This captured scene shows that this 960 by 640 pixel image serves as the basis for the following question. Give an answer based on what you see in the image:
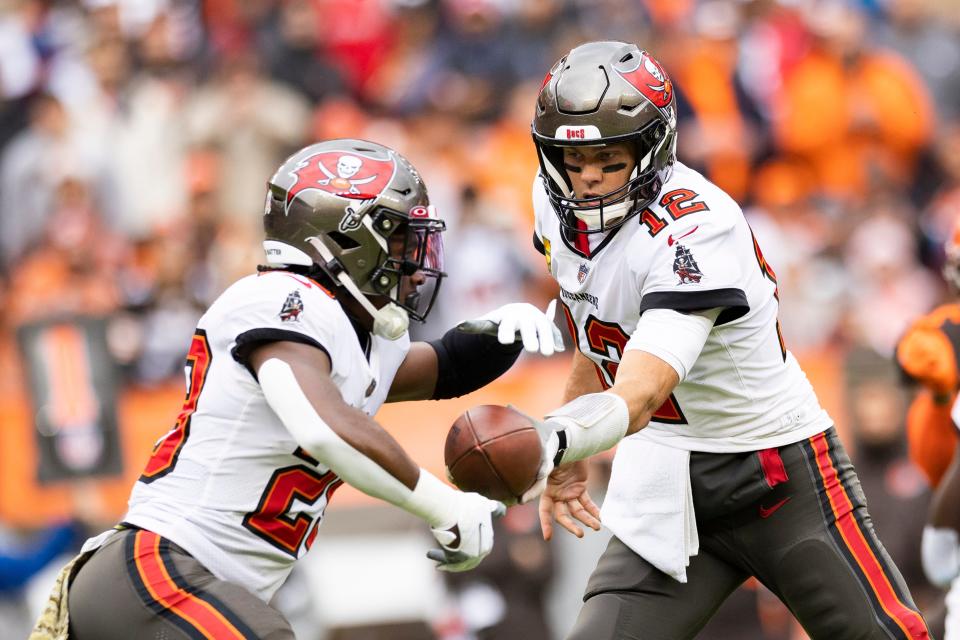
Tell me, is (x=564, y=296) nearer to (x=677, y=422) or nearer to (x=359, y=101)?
(x=677, y=422)

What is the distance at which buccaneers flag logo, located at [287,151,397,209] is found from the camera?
13.7 ft

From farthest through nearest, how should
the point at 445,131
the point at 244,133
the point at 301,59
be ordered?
the point at 301,59
the point at 244,133
the point at 445,131

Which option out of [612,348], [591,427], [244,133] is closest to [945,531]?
[612,348]

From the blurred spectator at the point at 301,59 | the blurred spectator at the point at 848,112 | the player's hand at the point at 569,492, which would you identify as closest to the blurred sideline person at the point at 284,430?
the player's hand at the point at 569,492

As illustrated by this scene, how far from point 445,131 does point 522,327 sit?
619 cm

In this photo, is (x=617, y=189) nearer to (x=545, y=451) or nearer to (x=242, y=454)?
(x=545, y=451)

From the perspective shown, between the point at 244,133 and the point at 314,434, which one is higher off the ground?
the point at 314,434

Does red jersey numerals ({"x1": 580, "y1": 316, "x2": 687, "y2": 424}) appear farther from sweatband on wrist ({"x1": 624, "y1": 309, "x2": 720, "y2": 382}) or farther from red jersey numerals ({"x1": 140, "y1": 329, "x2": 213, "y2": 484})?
red jersey numerals ({"x1": 140, "y1": 329, "x2": 213, "y2": 484})

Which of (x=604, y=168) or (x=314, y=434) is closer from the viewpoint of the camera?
(x=314, y=434)

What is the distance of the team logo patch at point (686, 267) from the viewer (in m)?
4.04

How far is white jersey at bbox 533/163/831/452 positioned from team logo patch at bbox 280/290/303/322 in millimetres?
891

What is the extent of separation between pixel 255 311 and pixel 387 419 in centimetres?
460

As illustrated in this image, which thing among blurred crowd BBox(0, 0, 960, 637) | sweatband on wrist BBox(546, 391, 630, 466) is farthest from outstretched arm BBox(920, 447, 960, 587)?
blurred crowd BBox(0, 0, 960, 637)

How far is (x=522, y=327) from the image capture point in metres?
4.24
